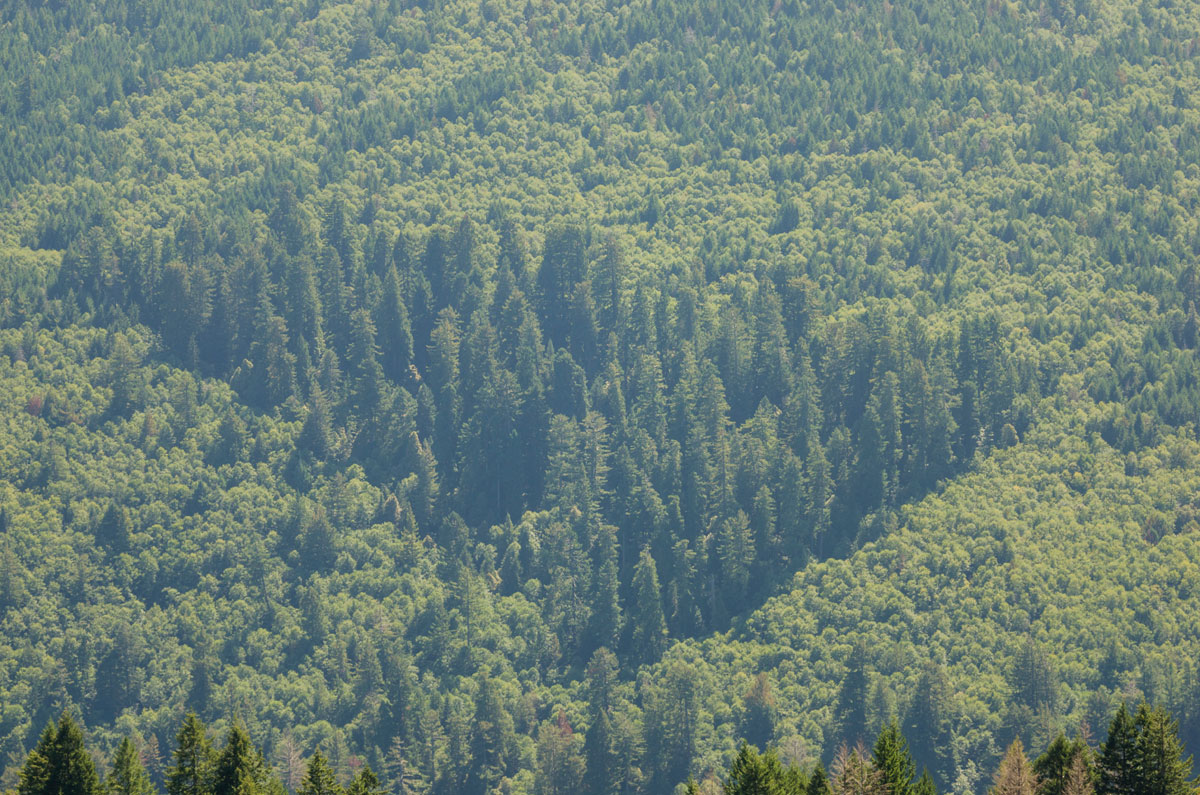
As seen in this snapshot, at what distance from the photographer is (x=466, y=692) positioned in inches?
6245

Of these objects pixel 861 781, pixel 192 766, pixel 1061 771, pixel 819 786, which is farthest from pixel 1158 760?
pixel 192 766

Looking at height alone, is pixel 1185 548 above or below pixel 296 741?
above

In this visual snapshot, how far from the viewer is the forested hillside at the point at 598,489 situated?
Answer: 151m

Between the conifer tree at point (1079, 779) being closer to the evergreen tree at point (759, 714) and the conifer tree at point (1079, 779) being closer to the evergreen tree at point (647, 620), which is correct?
the evergreen tree at point (759, 714)

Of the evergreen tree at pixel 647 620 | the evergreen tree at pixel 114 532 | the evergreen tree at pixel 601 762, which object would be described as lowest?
the evergreen tree at pixel 601 762

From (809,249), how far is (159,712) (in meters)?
88.9

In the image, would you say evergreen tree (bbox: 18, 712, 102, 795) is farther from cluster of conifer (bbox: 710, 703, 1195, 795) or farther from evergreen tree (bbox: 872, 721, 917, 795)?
evergreen tree (bbox: 872, 721, 917, 795)

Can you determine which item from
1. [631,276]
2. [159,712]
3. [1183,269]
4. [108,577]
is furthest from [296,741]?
[1183,269]

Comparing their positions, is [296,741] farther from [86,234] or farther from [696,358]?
[86,234]

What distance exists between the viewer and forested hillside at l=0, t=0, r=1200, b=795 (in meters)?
151

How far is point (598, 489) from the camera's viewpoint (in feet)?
574

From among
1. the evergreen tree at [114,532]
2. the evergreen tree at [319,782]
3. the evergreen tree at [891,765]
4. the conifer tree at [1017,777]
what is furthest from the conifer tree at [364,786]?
the evergreen tree at [114,532]

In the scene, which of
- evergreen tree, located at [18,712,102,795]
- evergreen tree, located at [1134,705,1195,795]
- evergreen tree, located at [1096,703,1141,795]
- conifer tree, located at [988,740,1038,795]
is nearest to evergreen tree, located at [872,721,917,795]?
conifer tree, located at [988,740,1038,795]

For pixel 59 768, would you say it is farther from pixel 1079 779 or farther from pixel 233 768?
pixel 1079 779
